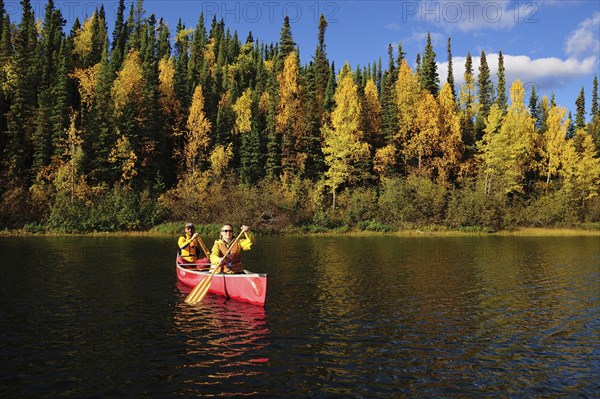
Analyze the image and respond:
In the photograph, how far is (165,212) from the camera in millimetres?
53125

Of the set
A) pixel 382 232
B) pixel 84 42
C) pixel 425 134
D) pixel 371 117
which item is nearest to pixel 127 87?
pixel 84 42

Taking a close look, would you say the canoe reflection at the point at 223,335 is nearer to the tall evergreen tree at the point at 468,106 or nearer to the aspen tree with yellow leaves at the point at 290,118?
the aspen tree with yellow leaves at the point at 290,118

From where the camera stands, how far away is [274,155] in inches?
2424

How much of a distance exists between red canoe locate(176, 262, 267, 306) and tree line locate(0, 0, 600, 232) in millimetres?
33193

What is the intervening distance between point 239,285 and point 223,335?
3.79 metres

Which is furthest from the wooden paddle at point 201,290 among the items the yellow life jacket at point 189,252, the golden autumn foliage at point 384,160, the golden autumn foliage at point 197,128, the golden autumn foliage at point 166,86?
the golden autumn foliage at point 166,86

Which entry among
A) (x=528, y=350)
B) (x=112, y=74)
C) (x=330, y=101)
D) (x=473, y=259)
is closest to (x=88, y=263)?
(x=528, y=350)

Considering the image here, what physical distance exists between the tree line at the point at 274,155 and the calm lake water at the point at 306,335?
29210mm

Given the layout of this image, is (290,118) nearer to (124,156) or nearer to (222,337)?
(124,156)

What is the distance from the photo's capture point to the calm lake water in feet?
30.6

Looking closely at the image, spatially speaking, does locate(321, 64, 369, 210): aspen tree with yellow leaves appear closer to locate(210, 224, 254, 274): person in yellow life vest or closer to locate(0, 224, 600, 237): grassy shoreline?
locate(0, 224, 600, 237): grassy shoreline

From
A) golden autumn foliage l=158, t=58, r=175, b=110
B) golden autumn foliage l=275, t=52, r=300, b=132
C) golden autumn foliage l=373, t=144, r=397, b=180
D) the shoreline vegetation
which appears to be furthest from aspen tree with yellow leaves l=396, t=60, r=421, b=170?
golden autumn foliage l=158, t=58, r=175, b=110

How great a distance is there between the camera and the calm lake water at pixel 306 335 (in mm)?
9312

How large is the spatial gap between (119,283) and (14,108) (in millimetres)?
48856
